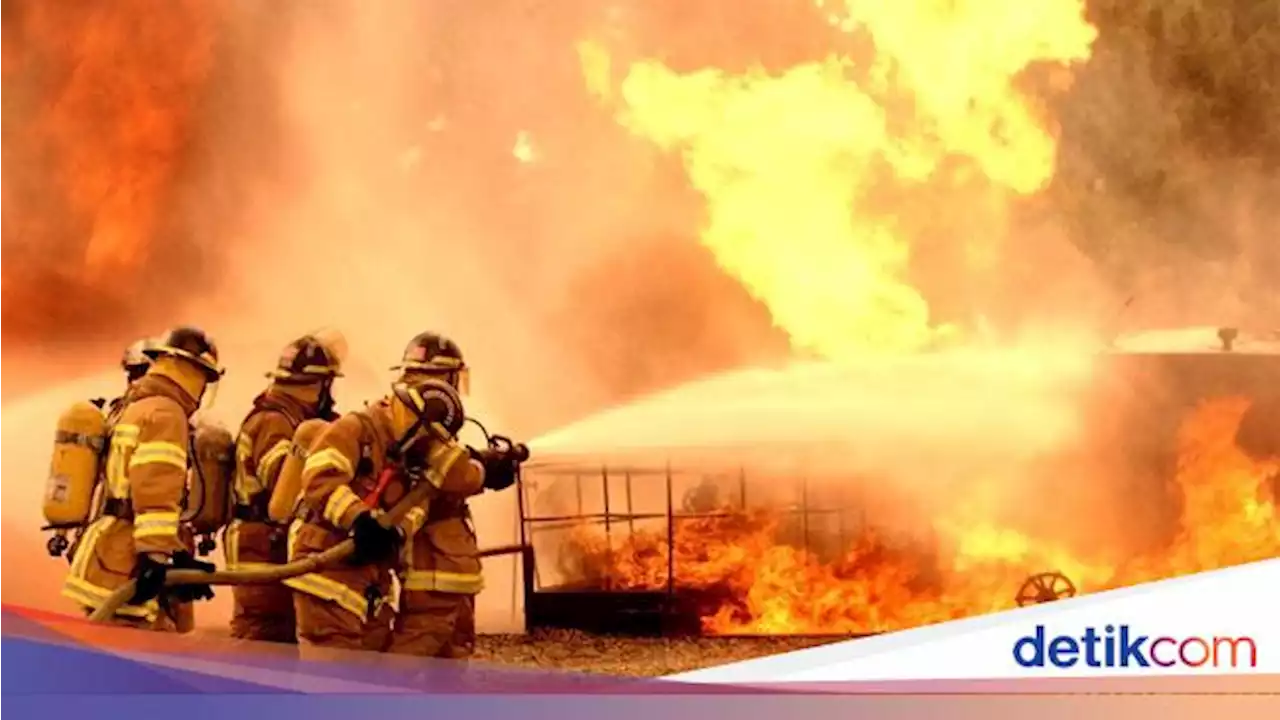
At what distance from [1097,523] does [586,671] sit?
6.03 feet

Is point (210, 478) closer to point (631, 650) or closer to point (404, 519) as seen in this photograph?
point (404, 519)

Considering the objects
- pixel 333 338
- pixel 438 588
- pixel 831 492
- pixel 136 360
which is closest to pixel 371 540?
pixel 438 588

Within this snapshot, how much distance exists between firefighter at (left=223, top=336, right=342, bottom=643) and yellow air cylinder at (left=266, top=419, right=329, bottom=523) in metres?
0.03

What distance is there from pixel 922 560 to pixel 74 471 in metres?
2.93

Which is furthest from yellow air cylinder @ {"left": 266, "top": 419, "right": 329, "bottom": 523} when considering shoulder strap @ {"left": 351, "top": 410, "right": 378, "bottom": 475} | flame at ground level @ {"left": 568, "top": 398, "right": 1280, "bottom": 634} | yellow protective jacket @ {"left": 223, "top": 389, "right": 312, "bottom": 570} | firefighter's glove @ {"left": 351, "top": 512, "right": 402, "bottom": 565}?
flame at ground level @ {"left": 568, "top": 398, "right": 1280, "bottom": 634}

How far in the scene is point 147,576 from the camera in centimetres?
557

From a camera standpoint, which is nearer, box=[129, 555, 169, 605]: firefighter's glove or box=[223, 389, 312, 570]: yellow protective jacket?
box=[129, 555, 169, 605]: firefighter's glove

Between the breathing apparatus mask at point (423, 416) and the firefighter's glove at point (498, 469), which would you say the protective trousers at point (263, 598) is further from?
the firefighter's glove at point (498, 469)

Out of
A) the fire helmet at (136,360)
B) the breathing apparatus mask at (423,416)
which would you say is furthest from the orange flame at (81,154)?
the breathing apparatus mask at (423,416)

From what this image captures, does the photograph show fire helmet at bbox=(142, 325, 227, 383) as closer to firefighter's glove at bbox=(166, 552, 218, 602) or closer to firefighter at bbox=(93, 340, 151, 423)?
firefighter at bbox=(93, 340, 151, 423)

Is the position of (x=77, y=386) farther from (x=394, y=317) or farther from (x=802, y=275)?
(x=802, y=275)

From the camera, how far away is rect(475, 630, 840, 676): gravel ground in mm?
5730

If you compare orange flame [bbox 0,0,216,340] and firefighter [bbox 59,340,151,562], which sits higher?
orange flame [bbox 0,0,216,340]

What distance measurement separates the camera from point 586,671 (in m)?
5.77
